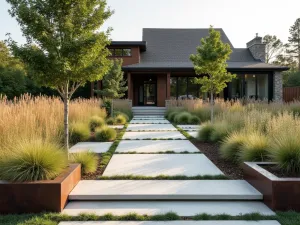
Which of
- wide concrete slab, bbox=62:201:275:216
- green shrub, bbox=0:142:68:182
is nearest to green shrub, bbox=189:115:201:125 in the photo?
wide concrete slab, bbox=62:201:275:216

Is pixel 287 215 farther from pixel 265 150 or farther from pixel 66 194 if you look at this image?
pixel 66 194

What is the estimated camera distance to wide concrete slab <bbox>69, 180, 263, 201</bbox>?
135 inches

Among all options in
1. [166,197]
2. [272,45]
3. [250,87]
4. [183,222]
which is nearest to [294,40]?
[272,45]

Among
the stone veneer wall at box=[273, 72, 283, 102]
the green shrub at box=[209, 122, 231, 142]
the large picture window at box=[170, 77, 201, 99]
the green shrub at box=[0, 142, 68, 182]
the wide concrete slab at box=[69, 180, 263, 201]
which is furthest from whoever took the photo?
the large picture window at box=[170, 77, 201, 99]

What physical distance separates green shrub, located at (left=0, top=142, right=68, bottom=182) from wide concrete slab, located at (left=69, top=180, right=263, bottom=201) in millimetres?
436

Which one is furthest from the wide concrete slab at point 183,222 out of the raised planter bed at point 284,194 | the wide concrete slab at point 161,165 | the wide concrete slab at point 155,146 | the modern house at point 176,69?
the modern house at point 176,69

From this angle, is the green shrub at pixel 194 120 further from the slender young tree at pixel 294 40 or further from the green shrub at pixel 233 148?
the slender young tree at pixel 294 40

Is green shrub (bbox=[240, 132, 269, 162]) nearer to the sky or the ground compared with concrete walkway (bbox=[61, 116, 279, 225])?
nearer to the sky

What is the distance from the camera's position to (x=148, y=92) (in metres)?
22.9

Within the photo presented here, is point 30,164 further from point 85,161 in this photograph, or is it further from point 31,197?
point 85,161

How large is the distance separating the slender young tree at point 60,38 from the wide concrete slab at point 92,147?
212cm

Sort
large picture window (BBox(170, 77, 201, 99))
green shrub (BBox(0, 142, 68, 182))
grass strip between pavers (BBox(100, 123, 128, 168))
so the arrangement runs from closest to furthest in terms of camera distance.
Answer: green shrub (BBox(0, 142, 68, 182)) → grass strip between pavers (BBox(100, 123, 128, 168)) → large picture window (BBox(170, 77, 201, 99))

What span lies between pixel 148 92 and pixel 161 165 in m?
18.1

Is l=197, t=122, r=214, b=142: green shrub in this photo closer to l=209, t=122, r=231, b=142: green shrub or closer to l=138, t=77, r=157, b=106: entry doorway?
l=209, t=122, r=231, b=142: green shrub
